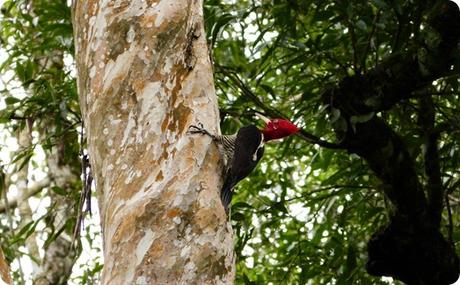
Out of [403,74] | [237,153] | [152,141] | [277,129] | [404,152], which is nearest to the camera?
[152,141]

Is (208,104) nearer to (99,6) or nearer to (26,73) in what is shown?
(99,6)

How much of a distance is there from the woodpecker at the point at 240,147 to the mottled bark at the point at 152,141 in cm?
5

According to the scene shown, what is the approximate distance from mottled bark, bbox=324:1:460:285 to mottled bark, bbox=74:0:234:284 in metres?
1.11

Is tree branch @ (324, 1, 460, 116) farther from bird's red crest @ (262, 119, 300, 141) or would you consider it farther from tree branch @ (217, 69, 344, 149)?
bird's red crest @ (262, 119, 300, 141)

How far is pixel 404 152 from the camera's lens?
3414mm

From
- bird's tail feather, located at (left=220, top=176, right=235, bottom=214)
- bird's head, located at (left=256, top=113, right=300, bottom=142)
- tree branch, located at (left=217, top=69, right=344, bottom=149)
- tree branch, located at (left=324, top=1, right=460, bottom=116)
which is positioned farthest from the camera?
tree branch, located at (left=217, top=69, right=344, bottom=149)

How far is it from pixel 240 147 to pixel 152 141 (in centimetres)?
47

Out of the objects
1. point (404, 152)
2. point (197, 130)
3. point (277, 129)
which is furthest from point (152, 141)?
point (404, 152)

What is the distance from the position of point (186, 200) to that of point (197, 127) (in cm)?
28

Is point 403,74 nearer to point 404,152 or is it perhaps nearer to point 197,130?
point 404,152

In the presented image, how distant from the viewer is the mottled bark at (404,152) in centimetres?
320

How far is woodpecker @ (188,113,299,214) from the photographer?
7.01 feet

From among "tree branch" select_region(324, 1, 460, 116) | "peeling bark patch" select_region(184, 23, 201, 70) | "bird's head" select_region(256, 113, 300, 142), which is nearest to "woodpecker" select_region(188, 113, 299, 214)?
"bird's head" select_region(256, 113, 300, 142)


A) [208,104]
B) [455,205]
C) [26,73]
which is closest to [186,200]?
[208,104]
